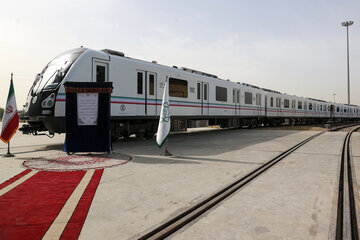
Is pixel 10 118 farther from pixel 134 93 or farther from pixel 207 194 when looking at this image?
pixel 207 194

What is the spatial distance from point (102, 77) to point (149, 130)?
332cm

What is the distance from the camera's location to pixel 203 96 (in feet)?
45.6

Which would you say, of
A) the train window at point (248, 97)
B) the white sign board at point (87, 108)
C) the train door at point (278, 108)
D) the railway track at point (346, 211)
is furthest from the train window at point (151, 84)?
the train door at point (278, 108)

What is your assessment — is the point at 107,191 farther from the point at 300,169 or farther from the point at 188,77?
the point at 188,77

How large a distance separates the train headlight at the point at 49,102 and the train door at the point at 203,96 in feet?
24.8

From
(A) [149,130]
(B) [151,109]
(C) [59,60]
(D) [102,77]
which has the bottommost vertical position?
(A) [149,130]

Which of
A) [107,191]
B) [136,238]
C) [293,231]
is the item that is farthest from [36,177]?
[293,231]

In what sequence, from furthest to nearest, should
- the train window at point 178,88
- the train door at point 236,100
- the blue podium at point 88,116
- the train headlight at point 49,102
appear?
the train door at point 236,100 → the train window at point 178,88 → the train headlight at point 49,102 → the blue podium at point 88,116

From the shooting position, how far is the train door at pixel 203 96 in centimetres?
1364

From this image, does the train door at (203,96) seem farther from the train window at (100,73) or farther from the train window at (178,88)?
the train window at (100,73)

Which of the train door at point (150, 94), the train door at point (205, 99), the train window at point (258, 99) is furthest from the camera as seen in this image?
the train window at point (258, 99)

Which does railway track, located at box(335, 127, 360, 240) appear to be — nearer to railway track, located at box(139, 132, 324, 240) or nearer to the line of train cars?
railway track, located at box(139, 132, 324, 240)

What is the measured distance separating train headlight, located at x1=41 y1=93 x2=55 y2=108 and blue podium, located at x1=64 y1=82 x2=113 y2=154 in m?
1.16

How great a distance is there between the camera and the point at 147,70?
1048 centimetres
